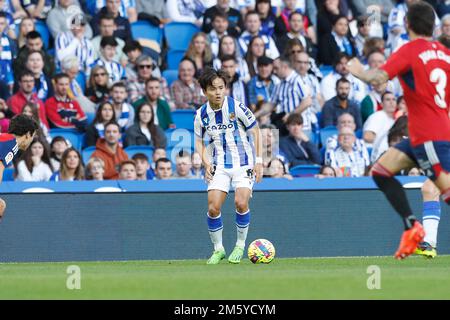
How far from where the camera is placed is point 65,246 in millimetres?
15781

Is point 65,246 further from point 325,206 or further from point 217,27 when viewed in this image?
point 217,27

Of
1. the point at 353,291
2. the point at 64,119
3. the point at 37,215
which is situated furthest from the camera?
the point at 64,119

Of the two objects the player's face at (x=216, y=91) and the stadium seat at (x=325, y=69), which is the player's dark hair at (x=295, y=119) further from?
the player's face at (x=216, y=91)

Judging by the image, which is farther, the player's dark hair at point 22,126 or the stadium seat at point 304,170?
the stadium seat at point 304,170

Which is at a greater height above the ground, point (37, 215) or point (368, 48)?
point (368, 48)

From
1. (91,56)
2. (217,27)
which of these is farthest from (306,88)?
(91,56)

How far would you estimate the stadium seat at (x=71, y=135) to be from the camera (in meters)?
18.3

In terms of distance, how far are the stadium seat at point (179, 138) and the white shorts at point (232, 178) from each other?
15.8 feet

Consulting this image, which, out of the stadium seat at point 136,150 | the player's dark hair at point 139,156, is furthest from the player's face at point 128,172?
the stadium seat at point 136,150

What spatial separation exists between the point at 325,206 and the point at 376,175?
5414 millimetres

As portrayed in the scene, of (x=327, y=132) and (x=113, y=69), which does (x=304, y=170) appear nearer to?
(x=327, y=132)

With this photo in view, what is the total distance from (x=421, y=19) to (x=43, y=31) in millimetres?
10800

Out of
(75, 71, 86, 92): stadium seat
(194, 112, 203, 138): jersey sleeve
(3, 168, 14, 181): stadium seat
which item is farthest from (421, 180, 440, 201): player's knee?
(75, 71, 86, 92): stadium seat
